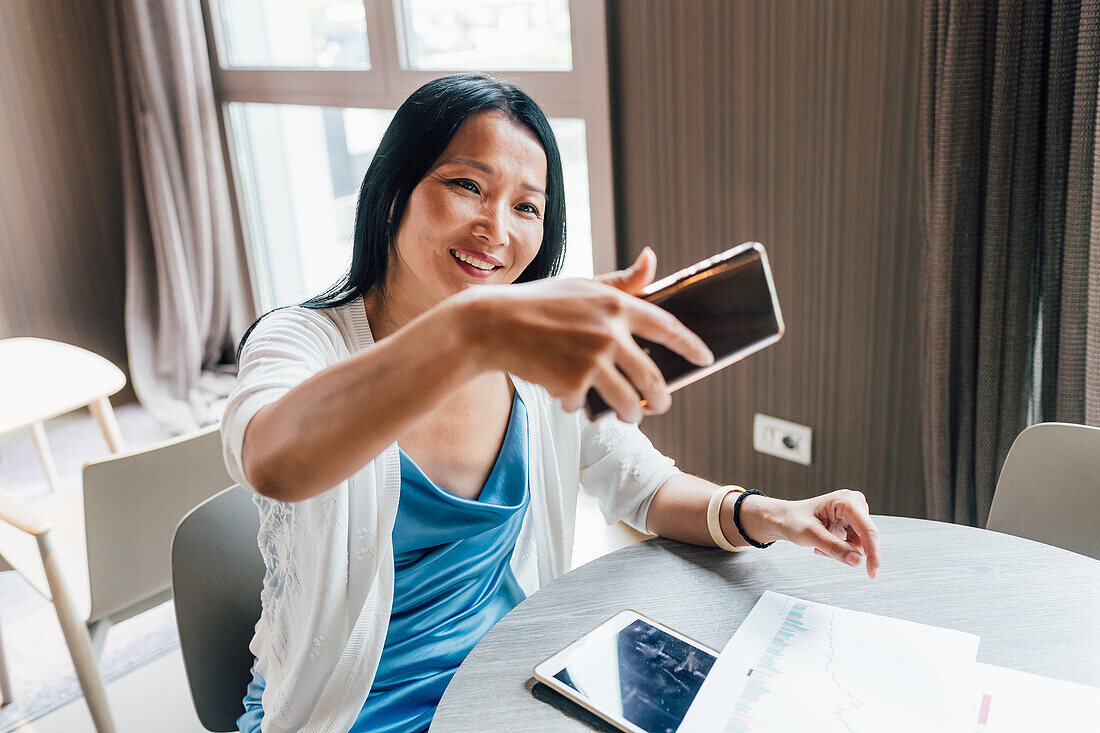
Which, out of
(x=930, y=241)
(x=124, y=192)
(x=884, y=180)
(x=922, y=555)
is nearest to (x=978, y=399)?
(x=930, y=241)

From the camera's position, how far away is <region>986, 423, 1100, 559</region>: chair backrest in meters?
1.19

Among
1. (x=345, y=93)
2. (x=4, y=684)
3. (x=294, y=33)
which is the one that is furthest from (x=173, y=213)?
(x=4, y=684)

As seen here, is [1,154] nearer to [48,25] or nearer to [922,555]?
[48,25]

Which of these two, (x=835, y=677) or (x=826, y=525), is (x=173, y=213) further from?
(x=835, y=677)

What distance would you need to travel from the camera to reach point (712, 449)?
226cm

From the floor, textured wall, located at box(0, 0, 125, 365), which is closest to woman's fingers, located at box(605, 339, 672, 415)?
the floor

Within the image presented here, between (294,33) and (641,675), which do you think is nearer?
(641,675)

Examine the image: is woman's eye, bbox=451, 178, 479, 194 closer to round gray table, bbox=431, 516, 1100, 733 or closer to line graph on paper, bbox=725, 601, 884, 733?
round gray table, bbox=431, 516, 1100, 733

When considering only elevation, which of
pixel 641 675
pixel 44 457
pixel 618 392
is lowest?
pixel 44 457

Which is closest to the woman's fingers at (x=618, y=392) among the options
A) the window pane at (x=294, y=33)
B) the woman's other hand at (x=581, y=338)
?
the woman's other hand at (x=581, y=338)

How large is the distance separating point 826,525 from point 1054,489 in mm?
424

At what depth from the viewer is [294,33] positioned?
316 centimetres

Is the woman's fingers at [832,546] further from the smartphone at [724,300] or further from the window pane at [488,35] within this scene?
the window pane at [488,35]

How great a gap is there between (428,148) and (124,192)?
A: 2.92 meters
